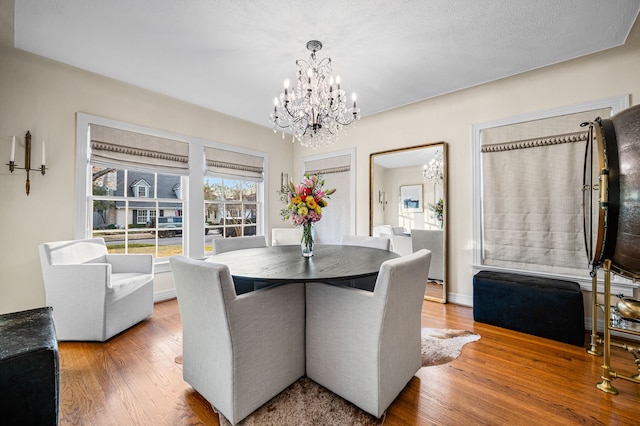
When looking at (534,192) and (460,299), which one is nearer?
(534,192)

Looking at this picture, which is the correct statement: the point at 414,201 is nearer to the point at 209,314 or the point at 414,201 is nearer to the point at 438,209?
the point at 438,209

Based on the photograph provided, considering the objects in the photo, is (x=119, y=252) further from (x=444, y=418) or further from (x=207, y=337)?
(x=444, y=418)

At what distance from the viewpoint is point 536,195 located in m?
2.79

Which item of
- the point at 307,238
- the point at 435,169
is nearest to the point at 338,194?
the point at 435,169

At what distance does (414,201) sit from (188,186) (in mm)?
2992

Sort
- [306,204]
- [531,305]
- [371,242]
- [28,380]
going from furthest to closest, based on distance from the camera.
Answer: [371,242] < [531,305] < [306,204] < [28,380]

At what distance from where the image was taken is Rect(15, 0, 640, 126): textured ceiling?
73.7 inches

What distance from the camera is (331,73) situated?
2.69 metres

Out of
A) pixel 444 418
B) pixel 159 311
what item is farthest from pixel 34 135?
pixel 444 418

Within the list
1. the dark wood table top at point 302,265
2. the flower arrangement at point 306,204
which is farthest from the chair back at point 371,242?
the flower arrangement at point 306,204

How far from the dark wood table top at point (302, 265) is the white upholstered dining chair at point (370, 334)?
0.12 meters

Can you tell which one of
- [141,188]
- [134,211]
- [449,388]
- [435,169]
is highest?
[435,169]

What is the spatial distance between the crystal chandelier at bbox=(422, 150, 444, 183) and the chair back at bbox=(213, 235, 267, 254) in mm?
2235

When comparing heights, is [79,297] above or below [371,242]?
below
